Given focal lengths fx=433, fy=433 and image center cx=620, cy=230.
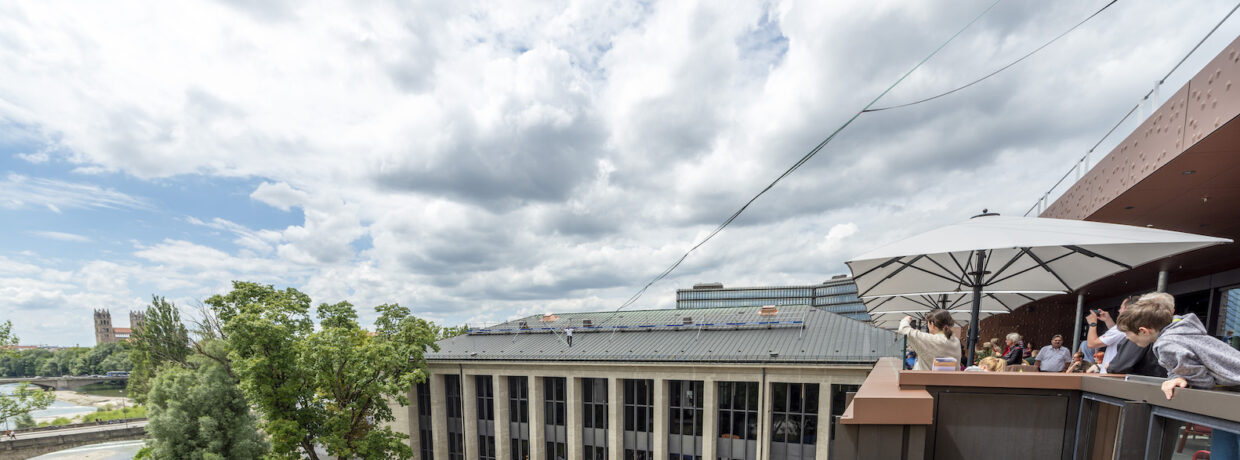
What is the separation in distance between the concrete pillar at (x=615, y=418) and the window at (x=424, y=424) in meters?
12.7

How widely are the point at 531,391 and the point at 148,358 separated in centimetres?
2702

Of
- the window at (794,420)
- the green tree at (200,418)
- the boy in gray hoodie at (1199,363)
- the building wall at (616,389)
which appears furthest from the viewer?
the green tree at (200,418)

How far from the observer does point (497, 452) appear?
79.6 ft

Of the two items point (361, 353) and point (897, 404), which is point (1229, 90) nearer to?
point (897, 404)

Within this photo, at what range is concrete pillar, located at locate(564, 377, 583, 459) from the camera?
890 inches

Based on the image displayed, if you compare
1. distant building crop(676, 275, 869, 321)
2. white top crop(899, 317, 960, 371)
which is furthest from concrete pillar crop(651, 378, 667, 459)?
distant building crop(676, 275, 869, 321)

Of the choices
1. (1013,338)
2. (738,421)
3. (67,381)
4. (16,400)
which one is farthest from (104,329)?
(1013,338)

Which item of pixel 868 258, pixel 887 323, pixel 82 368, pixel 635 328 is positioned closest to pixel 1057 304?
pixel 887 323

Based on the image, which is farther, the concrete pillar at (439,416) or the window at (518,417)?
the concrete pillar at (439,416)

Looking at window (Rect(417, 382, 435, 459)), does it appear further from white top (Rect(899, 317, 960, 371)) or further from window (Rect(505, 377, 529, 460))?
white top (Rect(899, 317, 960, 371))

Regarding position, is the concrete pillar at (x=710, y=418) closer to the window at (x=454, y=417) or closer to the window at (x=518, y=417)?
the window at (x=518, y=417)

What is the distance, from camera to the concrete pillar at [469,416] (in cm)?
2511

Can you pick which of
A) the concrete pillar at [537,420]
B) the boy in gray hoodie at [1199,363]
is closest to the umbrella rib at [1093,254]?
the boy in gray hoodie at [1199,363]

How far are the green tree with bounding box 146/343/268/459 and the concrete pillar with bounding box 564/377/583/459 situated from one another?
15.9 meters
